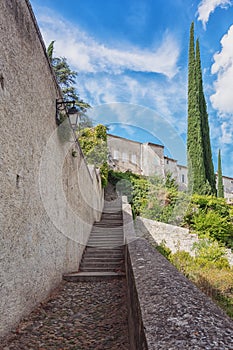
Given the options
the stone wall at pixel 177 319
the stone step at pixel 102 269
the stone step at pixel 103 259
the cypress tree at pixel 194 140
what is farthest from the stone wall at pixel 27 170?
the cypress tree at pixel 194 140

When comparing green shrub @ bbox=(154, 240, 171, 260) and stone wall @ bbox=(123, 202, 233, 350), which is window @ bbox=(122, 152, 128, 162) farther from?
stone wall @ bbox=(123, 202, 233, 350)

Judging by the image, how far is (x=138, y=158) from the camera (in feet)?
87.1

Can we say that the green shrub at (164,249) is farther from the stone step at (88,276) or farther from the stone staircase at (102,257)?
the stone step at (88,276)

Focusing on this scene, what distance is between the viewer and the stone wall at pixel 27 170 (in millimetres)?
2316

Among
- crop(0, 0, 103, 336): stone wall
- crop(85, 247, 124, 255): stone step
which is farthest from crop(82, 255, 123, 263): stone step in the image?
crop(0, 0, 103, 336): stone wall

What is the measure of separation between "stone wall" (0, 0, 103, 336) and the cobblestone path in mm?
158

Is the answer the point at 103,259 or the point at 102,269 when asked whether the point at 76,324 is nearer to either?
the point at 102,269

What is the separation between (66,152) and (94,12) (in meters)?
6.12

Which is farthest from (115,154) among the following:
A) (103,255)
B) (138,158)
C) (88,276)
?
(88,276)

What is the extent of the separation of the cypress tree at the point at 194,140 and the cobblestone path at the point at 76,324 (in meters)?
13.2

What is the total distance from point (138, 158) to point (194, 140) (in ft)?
30.6

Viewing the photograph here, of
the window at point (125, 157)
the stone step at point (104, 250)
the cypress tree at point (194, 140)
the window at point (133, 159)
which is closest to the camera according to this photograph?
the stone step at point (104, 250)

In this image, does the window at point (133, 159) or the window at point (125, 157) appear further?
the window at point (133, 159)

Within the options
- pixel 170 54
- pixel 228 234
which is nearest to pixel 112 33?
pixel 170 54
